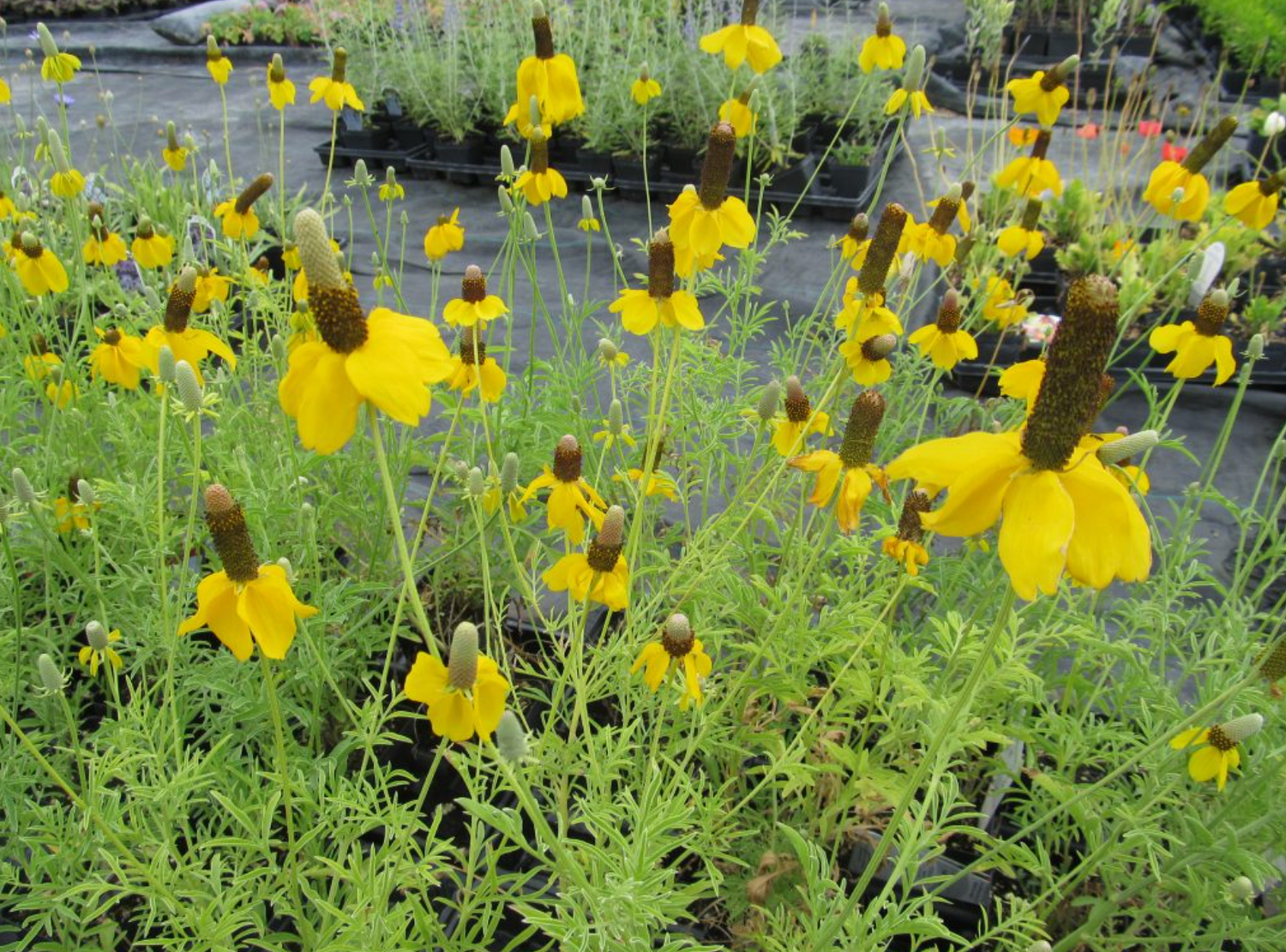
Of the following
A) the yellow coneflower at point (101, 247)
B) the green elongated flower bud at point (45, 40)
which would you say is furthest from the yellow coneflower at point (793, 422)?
the green elongated flower bud at point (45, 40)

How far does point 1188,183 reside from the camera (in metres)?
1.72

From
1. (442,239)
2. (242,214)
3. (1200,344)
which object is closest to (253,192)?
(242,214)

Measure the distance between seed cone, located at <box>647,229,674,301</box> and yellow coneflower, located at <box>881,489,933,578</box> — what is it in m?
0.43

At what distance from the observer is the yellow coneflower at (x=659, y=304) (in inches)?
47.9

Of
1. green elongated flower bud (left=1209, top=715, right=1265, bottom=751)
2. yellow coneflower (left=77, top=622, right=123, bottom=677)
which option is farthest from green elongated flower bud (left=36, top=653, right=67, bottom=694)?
green elongated flower bud (left=1209, top=715, right=1265, bottom=751)

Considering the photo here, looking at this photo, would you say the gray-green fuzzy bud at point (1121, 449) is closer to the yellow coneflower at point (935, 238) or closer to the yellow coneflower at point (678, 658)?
the yellow coneflower at point (678, 658)

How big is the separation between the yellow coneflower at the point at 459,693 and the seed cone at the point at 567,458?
0.34 meters

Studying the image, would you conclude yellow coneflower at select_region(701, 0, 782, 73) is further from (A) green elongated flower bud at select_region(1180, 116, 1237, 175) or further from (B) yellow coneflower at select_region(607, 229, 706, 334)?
(A) green elongated flower bud at select_region(1180, 116, 1237, 175)

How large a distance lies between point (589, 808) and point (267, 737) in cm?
70

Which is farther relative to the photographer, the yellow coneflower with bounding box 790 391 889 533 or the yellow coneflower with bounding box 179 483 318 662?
the yellow coneflower with bounding box 790 391 889 533

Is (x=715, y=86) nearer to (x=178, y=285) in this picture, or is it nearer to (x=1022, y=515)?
(x=178, y=285)

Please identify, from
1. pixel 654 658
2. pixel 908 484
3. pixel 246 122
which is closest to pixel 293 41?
pixel 246 122

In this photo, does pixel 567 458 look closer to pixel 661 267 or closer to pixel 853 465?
pixel 661 267

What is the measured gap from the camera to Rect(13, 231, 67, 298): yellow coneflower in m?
Result: 1.57
